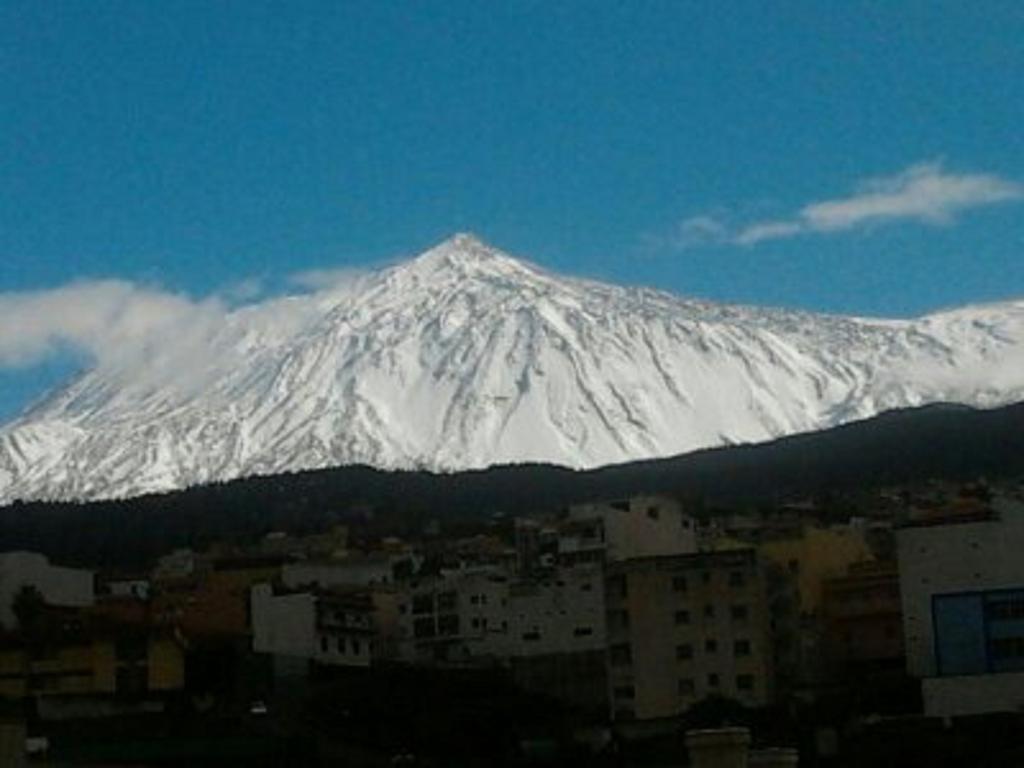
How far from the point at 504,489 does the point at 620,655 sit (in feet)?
288

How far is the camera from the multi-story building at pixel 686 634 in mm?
58844

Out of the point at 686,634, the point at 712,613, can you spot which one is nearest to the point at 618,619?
the point at 686,634

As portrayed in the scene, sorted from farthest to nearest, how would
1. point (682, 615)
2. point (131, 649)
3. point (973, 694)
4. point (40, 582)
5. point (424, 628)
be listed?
point (40, 582) → point (424, 628) → point (131, 649) → point (682, 615) → point (973, 694)

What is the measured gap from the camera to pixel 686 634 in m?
59.6

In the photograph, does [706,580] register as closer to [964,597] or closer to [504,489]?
[964,597]

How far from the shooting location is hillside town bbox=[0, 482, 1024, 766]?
52875mm

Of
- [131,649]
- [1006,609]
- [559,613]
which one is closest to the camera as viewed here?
[1006,609]

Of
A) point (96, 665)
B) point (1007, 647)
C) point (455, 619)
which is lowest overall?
point (1007, 647)

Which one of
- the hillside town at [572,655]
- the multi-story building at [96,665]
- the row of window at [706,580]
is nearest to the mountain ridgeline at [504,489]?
the hillside town at [572,655]

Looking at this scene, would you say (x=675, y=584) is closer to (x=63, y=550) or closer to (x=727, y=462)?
(x=63, y=550)

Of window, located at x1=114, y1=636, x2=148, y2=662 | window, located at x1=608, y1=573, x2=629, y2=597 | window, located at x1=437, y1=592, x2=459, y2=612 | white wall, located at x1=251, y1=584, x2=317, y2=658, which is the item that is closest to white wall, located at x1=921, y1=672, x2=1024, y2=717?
window, located at x1=608, y1=573, x2=629, y2=597

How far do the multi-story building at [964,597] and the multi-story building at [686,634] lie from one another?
14.1ft

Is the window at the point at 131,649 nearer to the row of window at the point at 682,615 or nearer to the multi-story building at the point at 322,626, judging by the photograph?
the multi-story building at the point at 322,626

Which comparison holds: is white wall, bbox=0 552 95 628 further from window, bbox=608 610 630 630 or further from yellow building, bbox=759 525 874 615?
yellow building, bbox=759 525 874 615
